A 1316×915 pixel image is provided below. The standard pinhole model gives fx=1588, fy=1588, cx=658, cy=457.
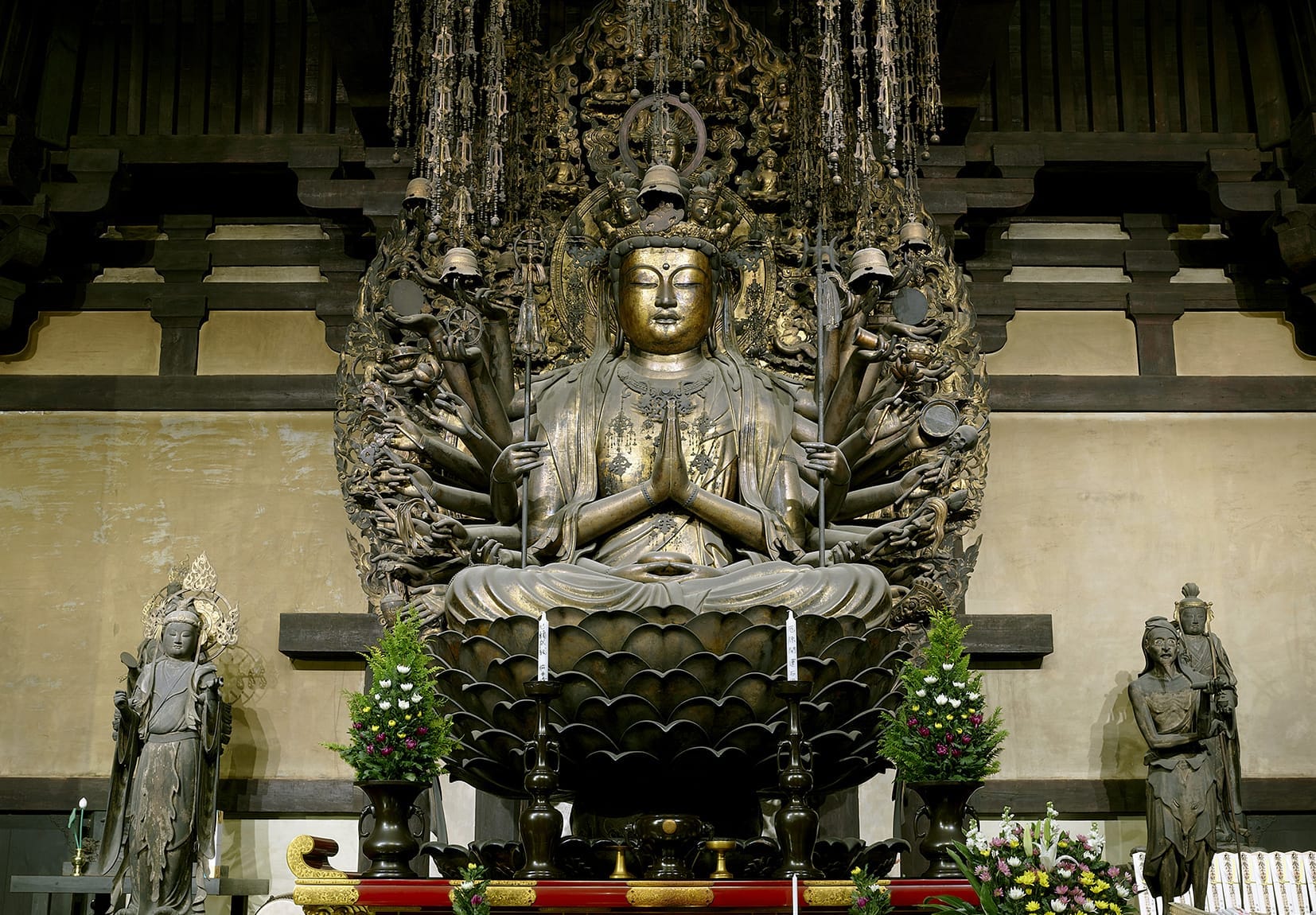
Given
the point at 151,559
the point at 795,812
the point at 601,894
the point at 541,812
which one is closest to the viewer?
the point at 601,894

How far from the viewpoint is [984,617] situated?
6.33 metres

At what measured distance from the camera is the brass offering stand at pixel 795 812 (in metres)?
3.97

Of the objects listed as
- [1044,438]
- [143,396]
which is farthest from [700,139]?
[143,396]

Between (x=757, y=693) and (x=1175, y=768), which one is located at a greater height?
(x=757, y=693)

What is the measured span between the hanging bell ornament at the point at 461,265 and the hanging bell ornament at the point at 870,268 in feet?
4.42

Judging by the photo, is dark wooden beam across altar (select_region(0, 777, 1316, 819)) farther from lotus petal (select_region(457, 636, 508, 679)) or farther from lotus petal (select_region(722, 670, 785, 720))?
lotus petal (select_region(722, 670, 785, 720))

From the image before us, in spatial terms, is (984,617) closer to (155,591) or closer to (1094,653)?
(1094,653)

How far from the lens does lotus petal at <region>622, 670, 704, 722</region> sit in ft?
15.6

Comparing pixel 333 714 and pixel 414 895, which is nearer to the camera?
pixel 414 895

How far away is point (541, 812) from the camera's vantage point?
→ 4.10 metres

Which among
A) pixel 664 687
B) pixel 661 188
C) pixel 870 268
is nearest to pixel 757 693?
pixel 664 687

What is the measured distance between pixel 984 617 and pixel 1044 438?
939 mm

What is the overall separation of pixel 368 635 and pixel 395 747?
6.53ft

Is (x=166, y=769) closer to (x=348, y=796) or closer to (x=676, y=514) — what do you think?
(x=348, y=796)
